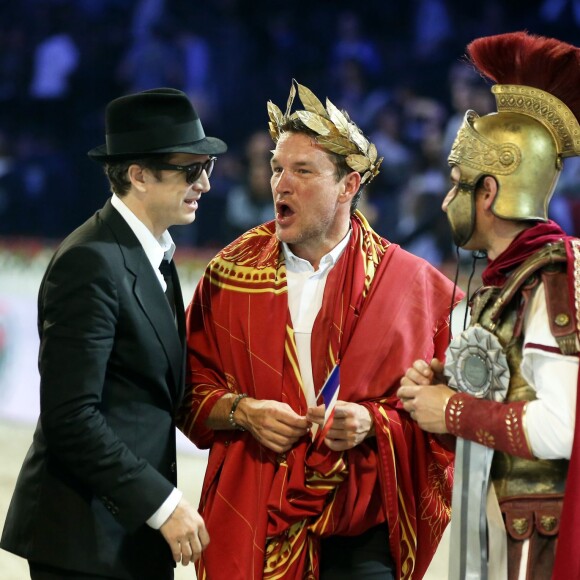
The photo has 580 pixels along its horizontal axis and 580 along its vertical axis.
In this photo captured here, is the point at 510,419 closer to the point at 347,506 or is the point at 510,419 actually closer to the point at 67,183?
the point at 347,506

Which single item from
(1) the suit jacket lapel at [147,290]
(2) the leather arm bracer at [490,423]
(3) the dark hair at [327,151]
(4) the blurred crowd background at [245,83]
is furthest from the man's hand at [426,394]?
(4) the blurred crowd background at [245,83]

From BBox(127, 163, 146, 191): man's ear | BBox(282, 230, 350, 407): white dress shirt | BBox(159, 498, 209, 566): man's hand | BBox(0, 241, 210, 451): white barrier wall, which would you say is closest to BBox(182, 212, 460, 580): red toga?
BBox(282, 230, 350, 407): white dress shirt

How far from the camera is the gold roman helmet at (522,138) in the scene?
266cm

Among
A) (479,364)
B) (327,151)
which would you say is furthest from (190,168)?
(479,364)

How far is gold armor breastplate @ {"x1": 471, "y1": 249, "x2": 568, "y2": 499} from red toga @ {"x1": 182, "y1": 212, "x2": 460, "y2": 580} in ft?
1.32

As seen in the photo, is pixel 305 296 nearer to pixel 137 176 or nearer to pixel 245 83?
pixel 137 176

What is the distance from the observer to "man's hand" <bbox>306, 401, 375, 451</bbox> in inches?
119

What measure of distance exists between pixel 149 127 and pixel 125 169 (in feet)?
0.45

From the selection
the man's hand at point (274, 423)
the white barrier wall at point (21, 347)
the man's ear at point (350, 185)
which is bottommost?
the white barrier wall at point (21, 347)

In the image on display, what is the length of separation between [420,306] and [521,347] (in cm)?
66

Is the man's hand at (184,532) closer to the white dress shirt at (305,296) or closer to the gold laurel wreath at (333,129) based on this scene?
the white dress shirt at (305,296)

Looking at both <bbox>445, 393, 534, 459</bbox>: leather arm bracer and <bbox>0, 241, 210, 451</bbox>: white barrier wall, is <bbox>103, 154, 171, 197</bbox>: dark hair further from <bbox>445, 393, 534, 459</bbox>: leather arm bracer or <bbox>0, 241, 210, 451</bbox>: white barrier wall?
<bbox>0, 241, 210, 451</bbox>: white barrier wall

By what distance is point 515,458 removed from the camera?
2.66 m

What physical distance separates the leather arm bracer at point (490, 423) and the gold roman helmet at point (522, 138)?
0.45 meters
